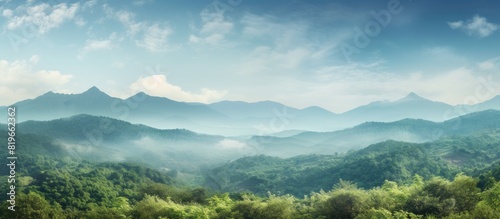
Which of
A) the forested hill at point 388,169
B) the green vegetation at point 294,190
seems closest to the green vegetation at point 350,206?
the green vegetation at point 294,190

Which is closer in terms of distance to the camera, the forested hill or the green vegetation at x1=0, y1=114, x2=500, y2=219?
the green vegetation at x1=0, y1=114, x2=500, y2=219

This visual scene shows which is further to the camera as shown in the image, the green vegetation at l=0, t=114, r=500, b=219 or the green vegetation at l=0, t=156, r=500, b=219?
the green vegetation at l=0, t=114, r=500, b=219

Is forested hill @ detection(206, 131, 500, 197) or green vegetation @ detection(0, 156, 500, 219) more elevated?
green vegetation @ detection(0, 156, 500, 219)

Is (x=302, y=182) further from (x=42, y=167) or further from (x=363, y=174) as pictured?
(x=42, y=167)

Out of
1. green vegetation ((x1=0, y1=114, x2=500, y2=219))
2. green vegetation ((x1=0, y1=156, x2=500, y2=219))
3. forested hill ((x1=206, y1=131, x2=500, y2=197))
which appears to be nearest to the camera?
green vegetation ((x1=0, y1=156, x2=500, y2=219))

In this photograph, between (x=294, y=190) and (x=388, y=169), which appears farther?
(x=294, y=190)

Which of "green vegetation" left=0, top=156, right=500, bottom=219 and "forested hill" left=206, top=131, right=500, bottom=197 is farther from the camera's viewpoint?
"forested hill" left=206, top=131, right=500, bottom=197

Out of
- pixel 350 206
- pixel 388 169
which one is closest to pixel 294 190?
pixel 388 169

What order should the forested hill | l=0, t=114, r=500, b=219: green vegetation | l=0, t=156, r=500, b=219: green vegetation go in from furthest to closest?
the forested hill, l=0, t=114, r=500, b=219: green vegetation, l=0, t=156, r=500, b=219: green vegetation

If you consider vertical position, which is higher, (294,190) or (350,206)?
(350,206)

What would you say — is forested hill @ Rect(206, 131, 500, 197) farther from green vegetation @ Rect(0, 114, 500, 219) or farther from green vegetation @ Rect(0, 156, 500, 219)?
green vegetation @ Rect(0, 156, 500, 219)

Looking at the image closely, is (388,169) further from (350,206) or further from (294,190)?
(350,206)

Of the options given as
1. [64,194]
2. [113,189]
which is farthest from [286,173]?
[64,194]

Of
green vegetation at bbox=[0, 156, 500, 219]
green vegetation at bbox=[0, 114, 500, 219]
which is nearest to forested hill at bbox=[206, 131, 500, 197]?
green vegetation at bbox=[0, 114, 500, 219]
